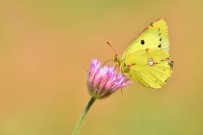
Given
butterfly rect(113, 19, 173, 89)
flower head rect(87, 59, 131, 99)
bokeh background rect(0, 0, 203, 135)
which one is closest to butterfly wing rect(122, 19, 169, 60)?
butterfly rect(113, 19, 173, 89)

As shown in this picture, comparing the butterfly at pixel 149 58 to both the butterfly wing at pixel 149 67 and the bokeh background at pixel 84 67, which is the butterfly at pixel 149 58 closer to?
the butterfly wing at pixel 149 67

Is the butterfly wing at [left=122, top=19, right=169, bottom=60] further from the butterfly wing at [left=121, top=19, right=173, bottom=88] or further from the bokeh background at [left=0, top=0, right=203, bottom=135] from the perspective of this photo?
the bokeh background at [left=0, top=0, right=203, bottom=135]

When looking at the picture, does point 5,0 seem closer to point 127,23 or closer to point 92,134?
point 127,23

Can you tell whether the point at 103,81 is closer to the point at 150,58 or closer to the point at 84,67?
the point at 150,58

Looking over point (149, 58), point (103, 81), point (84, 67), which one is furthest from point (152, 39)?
point (84, 67)

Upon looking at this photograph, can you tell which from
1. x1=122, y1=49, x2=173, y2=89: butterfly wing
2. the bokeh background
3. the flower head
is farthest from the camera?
the bokeh background

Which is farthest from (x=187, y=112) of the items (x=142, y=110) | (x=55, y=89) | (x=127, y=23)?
(x=127, y=23)
